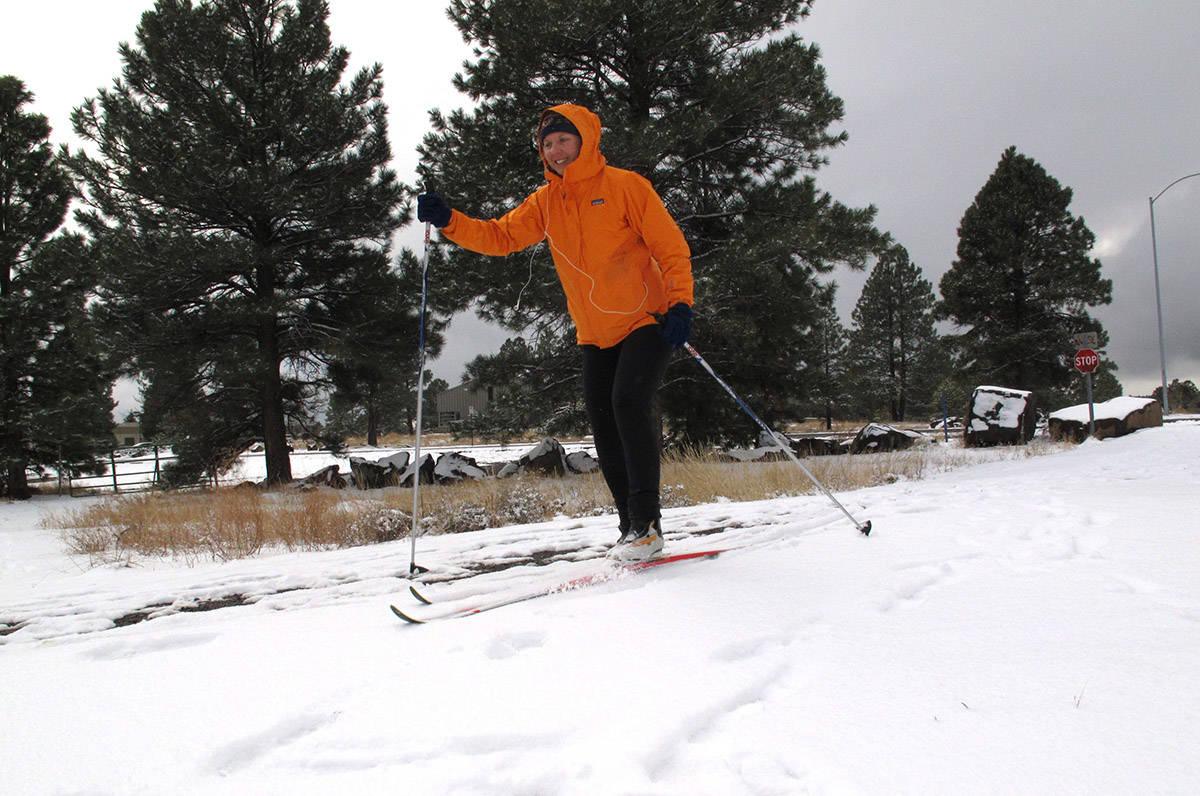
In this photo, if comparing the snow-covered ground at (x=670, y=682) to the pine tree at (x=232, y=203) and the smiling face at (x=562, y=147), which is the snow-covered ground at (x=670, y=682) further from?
the pine tree at (x=232, y=203)

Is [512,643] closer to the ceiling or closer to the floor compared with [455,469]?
closer to the ceiling

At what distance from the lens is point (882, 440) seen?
13.0 metres

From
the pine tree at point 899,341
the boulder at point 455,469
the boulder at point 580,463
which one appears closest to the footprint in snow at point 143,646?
the boulder at point 455,469

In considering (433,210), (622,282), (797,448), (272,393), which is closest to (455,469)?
(272,393)

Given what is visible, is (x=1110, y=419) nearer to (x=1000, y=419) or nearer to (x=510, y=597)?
(x=1000, y=419)

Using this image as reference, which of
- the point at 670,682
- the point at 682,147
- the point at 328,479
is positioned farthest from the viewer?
the point at 328,479

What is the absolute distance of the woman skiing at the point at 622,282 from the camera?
2375 millimetres

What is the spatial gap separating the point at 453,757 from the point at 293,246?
13008 mm

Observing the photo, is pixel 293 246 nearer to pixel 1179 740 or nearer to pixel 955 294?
pixel 1179 740

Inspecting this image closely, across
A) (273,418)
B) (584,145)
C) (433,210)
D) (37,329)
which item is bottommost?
(273,418)

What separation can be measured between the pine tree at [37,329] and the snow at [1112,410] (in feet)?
64.7

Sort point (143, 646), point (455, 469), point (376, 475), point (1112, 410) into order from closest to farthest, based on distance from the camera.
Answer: point (143, 646) < point (376, 475) < point (455, 469) < point (1112, 410)

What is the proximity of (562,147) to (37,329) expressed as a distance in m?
16.4

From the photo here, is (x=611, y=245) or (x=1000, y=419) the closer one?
(x=611, y=245)
